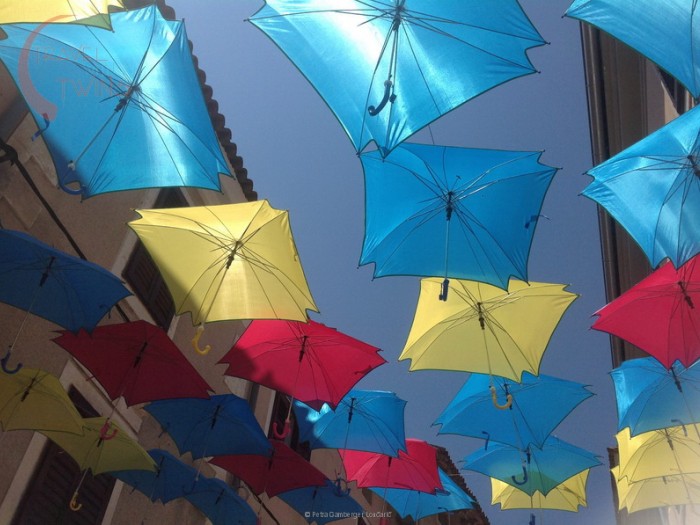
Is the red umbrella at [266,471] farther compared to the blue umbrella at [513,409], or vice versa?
the blue umbrella at [513,409]

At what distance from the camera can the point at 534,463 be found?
427 inches

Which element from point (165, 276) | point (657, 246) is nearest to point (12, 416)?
point (165, 276)

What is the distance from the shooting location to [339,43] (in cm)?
605

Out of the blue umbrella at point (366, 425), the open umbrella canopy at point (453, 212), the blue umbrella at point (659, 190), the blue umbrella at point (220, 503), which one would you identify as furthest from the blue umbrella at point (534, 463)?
the blue umbrella at point (659, 190)

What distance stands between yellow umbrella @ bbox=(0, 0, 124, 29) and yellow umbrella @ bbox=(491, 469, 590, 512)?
11.0 m

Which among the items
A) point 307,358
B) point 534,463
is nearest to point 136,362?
point 307,358

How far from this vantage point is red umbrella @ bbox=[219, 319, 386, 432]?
8.20 meters

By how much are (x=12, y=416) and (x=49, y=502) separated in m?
1.49

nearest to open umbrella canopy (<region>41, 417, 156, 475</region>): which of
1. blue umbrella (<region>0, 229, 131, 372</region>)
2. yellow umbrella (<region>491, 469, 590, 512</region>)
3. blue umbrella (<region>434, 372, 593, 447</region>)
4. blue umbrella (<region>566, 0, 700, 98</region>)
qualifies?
blue umbrella (<region>0, 229, 131, 372</region>)

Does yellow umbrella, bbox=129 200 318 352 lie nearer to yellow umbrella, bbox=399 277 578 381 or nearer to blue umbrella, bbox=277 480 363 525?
yellow umbrella, bbox=399 277 578 381

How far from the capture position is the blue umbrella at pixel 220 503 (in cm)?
848

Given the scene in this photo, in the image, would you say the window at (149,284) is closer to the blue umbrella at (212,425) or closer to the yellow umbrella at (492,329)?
the blue umbrella at (212,425)

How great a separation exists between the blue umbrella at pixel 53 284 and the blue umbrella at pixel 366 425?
15.0 ft

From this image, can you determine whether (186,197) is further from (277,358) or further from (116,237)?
(277,358)
